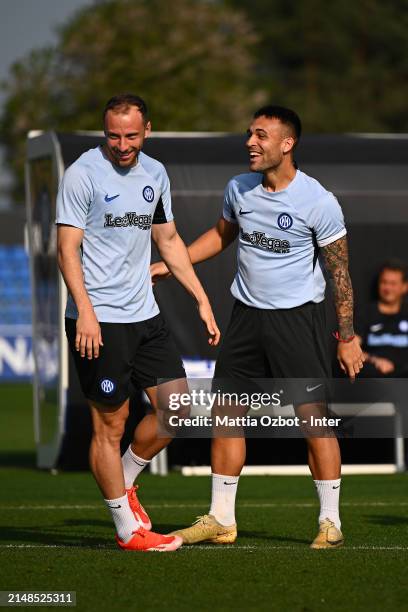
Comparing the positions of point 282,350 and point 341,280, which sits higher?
point 341,280

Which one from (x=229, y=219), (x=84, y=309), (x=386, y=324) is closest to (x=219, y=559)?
(x=84, y=309)

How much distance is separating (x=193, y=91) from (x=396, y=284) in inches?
1115

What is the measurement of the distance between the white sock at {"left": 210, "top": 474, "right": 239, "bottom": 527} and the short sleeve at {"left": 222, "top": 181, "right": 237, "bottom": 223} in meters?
1.33

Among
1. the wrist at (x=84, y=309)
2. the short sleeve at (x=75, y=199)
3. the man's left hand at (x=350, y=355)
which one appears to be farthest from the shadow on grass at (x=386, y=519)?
the short sleeve at (x=75, y=199)

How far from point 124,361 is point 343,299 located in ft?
3.89

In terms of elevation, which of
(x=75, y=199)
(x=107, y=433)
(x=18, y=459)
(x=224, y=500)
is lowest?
(x=18, y=459)

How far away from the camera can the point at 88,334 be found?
7223 mm

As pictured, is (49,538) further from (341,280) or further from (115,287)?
(341,280)

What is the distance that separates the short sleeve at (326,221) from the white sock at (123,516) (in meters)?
1.61

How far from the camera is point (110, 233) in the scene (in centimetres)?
739

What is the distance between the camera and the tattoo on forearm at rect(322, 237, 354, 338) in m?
7.82

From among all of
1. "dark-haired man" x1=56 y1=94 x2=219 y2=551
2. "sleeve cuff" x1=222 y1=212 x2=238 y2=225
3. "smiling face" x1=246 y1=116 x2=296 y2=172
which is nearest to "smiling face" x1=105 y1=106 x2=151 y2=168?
"dark-haired man" x1=56 y1=94 x2=219 y2=551

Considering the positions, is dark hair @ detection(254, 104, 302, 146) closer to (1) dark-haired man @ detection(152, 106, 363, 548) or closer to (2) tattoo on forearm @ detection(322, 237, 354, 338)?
(1) dark-haired man @ detection(152, 106, 363, 548)

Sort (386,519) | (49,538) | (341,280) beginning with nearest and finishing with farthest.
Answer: (341,280) → (49,538) → (386,519)
